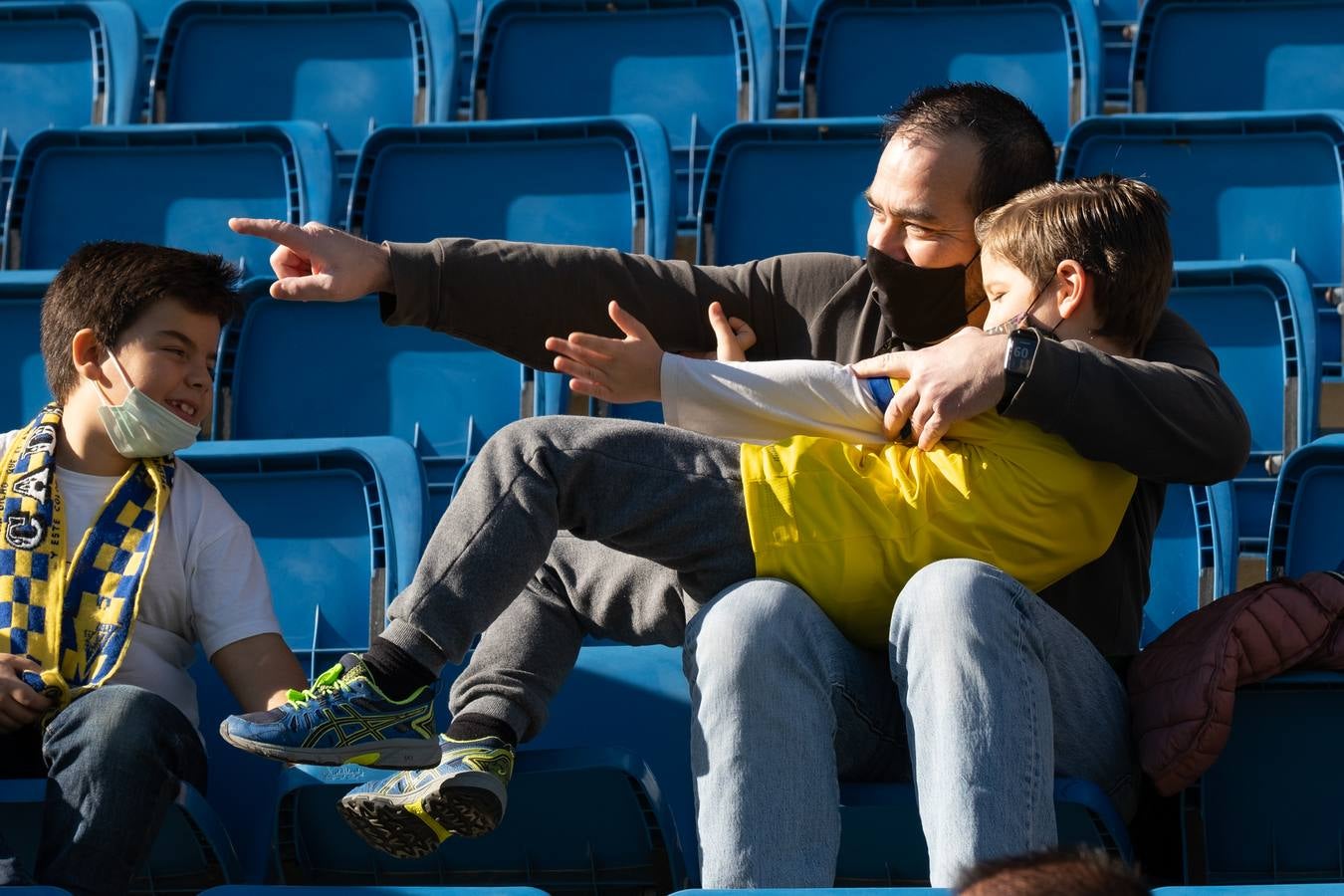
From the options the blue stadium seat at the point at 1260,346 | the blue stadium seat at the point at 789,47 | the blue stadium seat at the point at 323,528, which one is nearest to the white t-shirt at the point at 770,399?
the blue stadium seat at the point at 323,528

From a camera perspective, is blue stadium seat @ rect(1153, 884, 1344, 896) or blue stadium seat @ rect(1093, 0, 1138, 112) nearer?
blue stadium seat @ rect(1153, 884, 1344, 896)

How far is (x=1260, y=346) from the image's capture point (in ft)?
7.77

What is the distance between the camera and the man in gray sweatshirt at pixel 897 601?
1433 millimetres

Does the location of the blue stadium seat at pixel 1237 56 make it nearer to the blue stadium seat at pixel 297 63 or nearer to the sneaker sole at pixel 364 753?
the blue stadium seat at pixel 297 63

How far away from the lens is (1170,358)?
1796mm

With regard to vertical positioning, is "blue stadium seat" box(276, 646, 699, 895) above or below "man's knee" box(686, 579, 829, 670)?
below

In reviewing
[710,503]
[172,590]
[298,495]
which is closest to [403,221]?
[298,495]

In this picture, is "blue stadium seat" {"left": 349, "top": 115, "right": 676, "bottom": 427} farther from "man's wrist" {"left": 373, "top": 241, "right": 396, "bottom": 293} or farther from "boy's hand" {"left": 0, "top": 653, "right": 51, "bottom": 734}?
"boy's hand" {"left": 0, "top": 653, "right": 51, "bottom": 734}

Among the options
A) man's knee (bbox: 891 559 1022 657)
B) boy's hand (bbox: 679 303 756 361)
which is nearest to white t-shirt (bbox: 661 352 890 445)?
boy's hand (bbox: 679 303 756 361)

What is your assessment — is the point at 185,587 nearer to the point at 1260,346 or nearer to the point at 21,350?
the point at 21,350

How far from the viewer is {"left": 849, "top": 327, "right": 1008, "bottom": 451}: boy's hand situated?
1629 mm

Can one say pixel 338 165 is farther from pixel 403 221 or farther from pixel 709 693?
pixel 709 693

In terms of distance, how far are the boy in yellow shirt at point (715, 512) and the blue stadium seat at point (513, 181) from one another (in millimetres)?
952

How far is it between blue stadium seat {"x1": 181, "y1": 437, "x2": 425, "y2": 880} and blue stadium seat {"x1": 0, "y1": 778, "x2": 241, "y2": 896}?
0.90 feet
